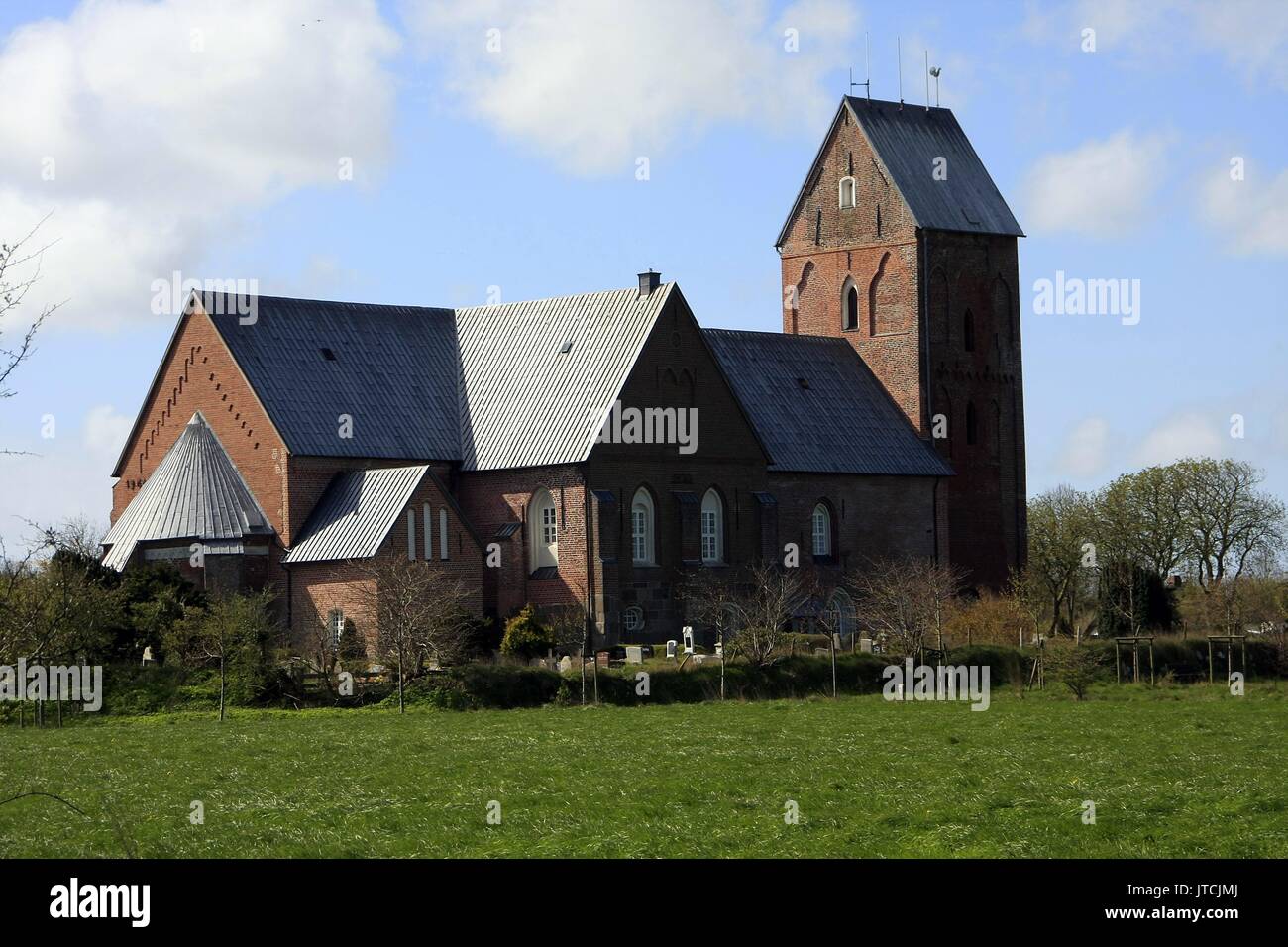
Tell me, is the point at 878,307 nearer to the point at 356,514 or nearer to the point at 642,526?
the point at 642,526

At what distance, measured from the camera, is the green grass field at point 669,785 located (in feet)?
63.5

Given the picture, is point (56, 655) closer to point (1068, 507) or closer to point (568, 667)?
point (568, 667)

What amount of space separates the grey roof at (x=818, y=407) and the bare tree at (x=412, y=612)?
14.7 meters

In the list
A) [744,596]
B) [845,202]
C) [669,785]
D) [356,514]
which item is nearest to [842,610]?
[744,596]

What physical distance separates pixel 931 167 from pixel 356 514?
2832 cm

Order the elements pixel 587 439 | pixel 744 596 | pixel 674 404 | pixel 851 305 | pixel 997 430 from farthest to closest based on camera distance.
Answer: pixel 997 430, pixel 851 305, pixel 744 596, pixel 674 404, pixel 587 439

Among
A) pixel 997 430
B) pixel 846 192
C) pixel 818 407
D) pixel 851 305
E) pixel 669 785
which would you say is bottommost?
pixel 669 785

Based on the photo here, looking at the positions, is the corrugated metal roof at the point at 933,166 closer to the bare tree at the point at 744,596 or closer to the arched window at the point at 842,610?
the arched window at the point at 842,610

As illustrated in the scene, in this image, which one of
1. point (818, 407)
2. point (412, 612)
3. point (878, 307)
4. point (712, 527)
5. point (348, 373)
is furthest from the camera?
point (878, 307)

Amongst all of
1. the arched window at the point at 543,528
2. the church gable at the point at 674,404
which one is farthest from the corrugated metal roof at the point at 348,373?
the church gable at the point at 674,404

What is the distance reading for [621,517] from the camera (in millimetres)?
56781

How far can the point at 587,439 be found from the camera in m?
56.3

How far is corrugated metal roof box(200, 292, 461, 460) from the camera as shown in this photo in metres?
56.6

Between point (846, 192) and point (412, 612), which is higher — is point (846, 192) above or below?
above
